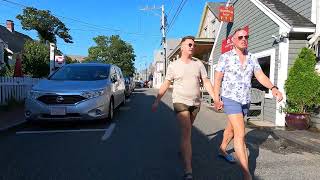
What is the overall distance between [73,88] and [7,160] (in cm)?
363

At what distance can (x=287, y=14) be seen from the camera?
1180 centimetres

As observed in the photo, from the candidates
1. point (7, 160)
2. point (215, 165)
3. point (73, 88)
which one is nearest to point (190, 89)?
point (215, 165)

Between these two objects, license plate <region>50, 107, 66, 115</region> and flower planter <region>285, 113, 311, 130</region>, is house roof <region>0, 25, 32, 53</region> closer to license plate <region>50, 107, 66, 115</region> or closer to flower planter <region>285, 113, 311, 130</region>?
license plate <region>50, 107, 66, 115</region>

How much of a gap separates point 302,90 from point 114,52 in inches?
Answer: 2684

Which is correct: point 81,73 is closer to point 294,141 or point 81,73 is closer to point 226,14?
point 294,141

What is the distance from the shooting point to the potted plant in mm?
9938

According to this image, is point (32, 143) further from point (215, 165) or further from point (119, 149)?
point (215, 165)

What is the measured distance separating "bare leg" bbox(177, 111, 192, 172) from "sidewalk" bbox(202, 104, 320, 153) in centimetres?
318

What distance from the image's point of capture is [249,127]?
10641 mm

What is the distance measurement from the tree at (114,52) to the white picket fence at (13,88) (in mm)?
58993

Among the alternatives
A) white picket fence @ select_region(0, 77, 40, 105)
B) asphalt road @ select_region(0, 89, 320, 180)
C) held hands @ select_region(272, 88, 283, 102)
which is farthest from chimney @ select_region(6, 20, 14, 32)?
held hands @ select_region(272, 88, 283, 102)

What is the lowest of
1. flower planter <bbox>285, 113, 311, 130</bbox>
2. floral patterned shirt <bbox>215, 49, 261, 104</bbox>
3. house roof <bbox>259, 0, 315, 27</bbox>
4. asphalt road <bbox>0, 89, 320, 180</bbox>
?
asphalt road <bbox>0, 89, 320, 180</bbox>

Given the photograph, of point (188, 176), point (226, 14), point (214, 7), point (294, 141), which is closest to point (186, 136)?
point (188, 176)

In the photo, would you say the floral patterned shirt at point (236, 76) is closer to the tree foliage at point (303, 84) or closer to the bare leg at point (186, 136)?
the bare leg at point (186, 136)
